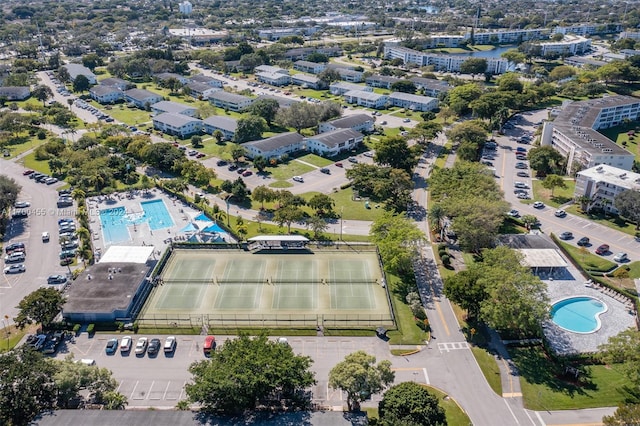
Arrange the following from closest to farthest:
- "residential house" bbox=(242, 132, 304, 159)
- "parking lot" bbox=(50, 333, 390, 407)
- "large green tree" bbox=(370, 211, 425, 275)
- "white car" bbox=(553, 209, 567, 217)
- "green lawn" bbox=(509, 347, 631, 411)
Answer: "green lawn" bbox=(509, 347, 631, 411)
"parking lot" bbox=(50, 333, 390, 407)
"large green tree" bbox=(370, 211, 425, 275)
"white car" bbox=(553, 209, 567, 217)
"residential house" bbox=(242, 132, 304, 159)

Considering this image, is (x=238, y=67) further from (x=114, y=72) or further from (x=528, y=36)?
(x=528, y=36)

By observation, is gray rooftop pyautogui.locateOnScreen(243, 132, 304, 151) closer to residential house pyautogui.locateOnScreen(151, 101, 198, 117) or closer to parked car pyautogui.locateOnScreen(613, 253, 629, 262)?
residential house pyautogui.locateOnScreen(151, 101, 198, 117)

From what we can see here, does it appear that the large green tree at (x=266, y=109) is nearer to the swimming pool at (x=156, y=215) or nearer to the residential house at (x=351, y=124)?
the residential house at (x=351, y=124)

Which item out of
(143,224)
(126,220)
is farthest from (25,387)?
(126,220)

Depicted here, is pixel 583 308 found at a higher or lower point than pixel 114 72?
lower

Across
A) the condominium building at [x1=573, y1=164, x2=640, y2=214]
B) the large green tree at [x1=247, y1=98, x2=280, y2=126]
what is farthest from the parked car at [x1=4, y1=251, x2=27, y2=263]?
the condominium building at [x1=573, y1=164, x2=640, y2=214]

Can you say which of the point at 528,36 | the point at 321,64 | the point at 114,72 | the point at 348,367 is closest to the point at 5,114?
the point at 114,72

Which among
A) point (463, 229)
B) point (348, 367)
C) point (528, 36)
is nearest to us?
point (348, 367)
